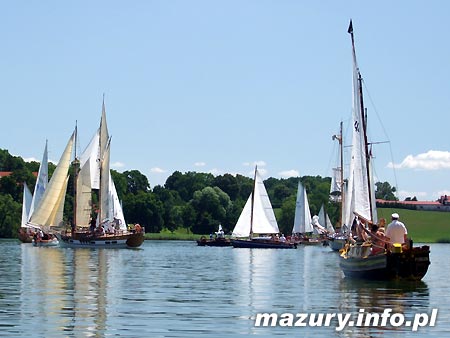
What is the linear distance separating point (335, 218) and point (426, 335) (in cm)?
15880

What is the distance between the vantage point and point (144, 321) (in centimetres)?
2641

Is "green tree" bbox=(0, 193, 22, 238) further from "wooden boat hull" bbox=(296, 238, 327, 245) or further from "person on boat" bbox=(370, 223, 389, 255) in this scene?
"person on boat" bbox=(370, 223, 389, 255)

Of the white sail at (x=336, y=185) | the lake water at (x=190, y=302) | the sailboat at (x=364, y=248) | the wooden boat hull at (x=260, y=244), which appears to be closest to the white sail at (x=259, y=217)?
the wooden boat hull at (x=260, y=244)

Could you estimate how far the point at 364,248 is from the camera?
44812 mm

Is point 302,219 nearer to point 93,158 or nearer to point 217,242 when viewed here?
point 217,242

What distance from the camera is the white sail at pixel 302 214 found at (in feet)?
463

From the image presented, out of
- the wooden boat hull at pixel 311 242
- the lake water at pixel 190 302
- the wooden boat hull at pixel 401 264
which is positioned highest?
the wooden boat hull at pixel 311 242

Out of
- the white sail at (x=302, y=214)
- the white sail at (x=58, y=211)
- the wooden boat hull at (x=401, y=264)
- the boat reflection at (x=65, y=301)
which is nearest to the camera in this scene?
the boat reflection at (x=65, y=301)

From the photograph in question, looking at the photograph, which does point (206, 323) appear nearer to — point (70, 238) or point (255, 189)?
point (70, 238)

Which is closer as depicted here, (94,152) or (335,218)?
(94,152)

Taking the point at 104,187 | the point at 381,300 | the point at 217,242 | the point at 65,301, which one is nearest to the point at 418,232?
the point at 217,242

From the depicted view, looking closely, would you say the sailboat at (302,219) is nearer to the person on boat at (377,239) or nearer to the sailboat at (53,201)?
the sailboat at (53,201)

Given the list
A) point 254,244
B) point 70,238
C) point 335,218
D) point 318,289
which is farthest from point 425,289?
point 335,218

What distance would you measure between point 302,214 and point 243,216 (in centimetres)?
2192
